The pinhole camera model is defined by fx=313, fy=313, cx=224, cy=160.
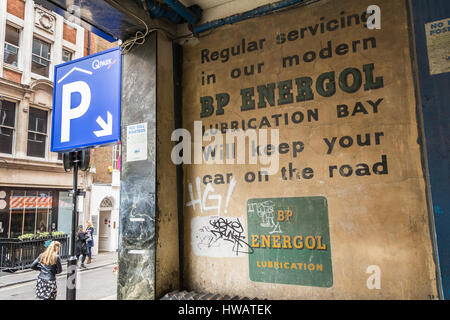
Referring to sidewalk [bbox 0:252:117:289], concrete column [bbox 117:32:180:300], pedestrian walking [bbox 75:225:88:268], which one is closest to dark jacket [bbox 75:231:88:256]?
pedestrian walking [bbox 75:225:88:268]

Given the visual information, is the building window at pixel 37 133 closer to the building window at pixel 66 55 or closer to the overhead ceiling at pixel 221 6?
the building window at pixel 66 55

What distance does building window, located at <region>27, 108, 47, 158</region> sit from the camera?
14.0 m

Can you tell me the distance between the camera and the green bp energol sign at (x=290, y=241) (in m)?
3.23

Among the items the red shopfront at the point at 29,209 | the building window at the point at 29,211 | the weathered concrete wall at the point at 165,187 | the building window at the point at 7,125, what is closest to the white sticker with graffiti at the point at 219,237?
the weathered concrete wall at the point at 165,187

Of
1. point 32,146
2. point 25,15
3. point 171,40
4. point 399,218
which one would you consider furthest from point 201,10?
point 25,15

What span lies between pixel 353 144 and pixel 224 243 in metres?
1.83

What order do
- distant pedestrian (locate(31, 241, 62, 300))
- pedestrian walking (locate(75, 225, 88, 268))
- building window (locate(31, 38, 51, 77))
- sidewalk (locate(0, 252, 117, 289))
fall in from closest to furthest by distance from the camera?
1. distant pedestrian (locate(31, 241, 62, 300))
2. sidewalk (locate(0, 252, 117, 289))
3. pedestrian walking (locate(75, 225, 88, 268))
4. building window (locate(31, 38, 51, 77))

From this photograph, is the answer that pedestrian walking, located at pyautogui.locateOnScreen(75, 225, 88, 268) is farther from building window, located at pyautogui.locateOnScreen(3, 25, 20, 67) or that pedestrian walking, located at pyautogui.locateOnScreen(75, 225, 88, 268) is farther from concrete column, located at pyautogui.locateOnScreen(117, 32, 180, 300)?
concrete column, located at pyautogui.locateOnScreen(117, 32, 180, 300)

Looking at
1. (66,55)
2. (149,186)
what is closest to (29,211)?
(66,55)

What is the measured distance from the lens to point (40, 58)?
1461 cm

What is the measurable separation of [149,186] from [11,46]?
13.8 meters

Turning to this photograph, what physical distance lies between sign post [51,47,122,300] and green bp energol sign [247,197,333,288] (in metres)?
2.21

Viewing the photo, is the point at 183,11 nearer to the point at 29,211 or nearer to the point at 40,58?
the point at 29,211

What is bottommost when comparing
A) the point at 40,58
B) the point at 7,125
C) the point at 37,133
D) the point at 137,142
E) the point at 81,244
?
the point at 81,244
